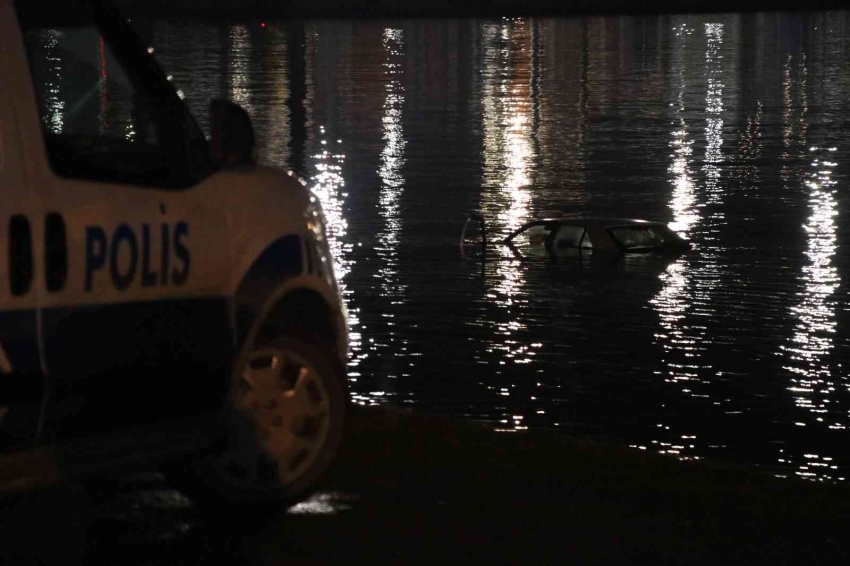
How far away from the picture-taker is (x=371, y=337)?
3472 centimetres

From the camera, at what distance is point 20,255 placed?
5.21m

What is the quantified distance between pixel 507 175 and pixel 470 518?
5187cm

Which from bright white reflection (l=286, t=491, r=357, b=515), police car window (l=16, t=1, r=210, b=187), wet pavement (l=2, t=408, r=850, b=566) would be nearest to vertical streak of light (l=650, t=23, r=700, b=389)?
wet pavement (l=2, t=408, r=850, b=566)

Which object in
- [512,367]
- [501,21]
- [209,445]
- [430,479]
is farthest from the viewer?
[501,21]

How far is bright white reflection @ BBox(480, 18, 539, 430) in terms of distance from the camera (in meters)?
35.1

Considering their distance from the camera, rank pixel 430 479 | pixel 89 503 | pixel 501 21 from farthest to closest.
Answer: pixel 501 21
pixel 430 479
pixel 89 503

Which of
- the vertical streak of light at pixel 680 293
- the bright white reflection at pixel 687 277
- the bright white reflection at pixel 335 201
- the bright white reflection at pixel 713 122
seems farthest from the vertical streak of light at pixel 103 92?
the bright white reflection at pixel 713 122

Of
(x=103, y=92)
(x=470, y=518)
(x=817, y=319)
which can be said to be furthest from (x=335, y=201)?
(x=103, y=92)

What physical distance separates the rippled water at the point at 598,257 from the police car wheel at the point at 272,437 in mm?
2505

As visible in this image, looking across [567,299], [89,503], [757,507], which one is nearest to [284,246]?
[89,503]

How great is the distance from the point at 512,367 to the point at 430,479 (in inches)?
950

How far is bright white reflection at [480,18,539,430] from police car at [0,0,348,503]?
465cm

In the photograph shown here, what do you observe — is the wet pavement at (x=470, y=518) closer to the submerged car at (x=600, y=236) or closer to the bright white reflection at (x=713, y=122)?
the submerged car at (x=600, y=236)

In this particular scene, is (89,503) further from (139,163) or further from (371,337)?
(371,337)
